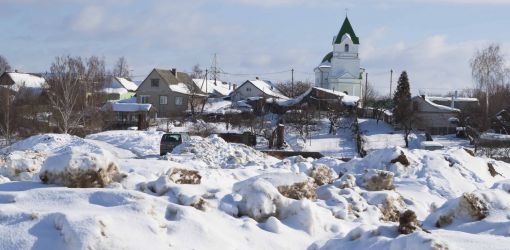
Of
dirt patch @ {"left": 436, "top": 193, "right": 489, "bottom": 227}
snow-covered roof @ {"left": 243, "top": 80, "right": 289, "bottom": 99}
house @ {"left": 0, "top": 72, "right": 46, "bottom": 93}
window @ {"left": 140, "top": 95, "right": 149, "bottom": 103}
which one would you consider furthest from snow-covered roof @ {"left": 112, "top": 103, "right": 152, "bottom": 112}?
dirt patch @ {"left": 436, "top": 193, "right": 489, "bottom": 227}

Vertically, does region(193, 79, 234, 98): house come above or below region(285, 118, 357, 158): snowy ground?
above

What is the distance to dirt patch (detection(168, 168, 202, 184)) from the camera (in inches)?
401

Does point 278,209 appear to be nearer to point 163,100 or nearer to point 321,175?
point 321,175

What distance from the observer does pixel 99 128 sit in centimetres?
4616

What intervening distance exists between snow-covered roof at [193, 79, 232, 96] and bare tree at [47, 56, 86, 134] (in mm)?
18699

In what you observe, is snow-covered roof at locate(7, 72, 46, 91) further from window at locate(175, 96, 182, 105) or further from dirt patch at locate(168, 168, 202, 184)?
dirt patch at locate(168, 168, 202, 184)

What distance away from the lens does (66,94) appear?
40.6 m

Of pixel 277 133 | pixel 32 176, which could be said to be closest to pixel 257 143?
pixel 277 133

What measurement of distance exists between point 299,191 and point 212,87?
69051 millimetres

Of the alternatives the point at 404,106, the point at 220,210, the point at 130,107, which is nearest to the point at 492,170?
the point at 220,210

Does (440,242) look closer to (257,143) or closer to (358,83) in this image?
(257,143)

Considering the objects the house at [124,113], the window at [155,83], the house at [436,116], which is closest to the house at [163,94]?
the window at [155,83]

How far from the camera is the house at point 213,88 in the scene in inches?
2945

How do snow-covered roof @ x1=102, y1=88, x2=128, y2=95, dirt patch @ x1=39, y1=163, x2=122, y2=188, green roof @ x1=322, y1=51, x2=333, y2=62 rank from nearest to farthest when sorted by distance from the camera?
dirt patch @ x1=39, y1=163, x2=122, y2=188, snow-covered roof @ x1=102, y1=88, x2=128, y2=95, green roof @ x1=322, y1=51, x2=333, y2=62
